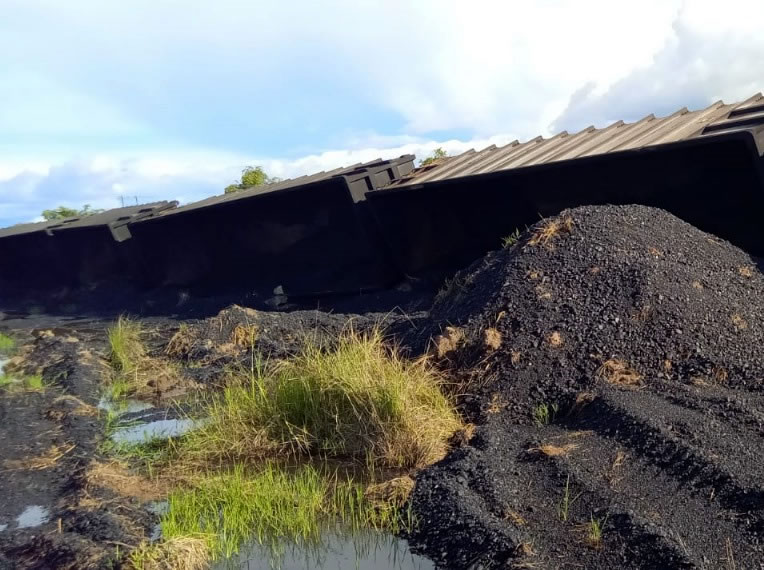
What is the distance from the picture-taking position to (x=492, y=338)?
560cm

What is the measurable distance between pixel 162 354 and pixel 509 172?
4235 mm

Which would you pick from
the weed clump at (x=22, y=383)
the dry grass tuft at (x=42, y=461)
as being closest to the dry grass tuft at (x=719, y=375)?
the dry grass tuft at (x=42, y=461)

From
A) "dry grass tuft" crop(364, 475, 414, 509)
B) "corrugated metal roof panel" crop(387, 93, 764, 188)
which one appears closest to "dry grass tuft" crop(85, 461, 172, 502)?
"dry grass tuft" crop(364, 475, 414, 509)

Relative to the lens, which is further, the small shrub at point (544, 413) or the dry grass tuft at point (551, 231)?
the dry grass tuft at point (551, 231)

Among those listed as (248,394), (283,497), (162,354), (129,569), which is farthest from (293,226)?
(129,569)

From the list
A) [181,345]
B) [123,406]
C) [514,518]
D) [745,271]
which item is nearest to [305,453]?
[514,518]

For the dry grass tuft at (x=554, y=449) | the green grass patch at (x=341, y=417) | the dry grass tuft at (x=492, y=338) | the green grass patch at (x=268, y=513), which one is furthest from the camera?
the dry grass tuft at (x=492, y=338)

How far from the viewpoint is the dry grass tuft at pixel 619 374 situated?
16.7ft

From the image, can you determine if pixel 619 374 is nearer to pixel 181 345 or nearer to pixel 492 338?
pixel 492 338

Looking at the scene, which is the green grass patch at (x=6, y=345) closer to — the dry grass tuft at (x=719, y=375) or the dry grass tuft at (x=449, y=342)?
the dry grass tuft at (x=449, y=342)

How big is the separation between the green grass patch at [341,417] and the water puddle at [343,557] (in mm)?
885

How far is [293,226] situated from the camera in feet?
34.6

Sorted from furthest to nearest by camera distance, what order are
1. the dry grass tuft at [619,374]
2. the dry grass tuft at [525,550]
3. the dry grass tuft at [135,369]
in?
the dry grass tuft at [135,369] < the dry grass tuft at [619,374] < the dry grass tuft at [525,550]

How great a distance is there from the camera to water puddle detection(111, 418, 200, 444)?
5.59 metres
